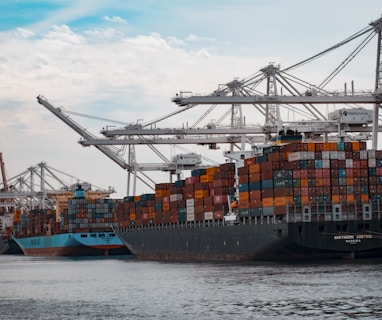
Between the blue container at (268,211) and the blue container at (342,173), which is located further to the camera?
the blue container at (268,211)

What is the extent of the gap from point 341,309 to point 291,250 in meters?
27.9

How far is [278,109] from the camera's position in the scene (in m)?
76.8

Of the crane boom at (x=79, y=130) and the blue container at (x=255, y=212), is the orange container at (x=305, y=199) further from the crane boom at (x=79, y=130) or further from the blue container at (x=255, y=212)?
the crane boom at (x=79, y=130)

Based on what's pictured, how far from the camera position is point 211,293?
146 ft

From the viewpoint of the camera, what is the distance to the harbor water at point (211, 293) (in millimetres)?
37281

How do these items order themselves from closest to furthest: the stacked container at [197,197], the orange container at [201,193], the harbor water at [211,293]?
1. the harbor water at [211,293]
2. the stacked container at [197,197]
3. the orange container at [201,193]

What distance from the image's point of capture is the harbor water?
1468 inches

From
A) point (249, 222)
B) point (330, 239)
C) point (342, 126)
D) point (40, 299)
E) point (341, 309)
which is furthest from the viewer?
point (342, 126)

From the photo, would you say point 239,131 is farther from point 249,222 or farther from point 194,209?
point 249,222

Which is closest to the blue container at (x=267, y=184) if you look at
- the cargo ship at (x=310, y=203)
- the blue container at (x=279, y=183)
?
the cargo ship at (x=310, y=203)

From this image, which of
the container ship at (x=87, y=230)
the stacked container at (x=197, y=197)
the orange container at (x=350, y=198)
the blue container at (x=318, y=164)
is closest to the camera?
the blue container at (x=318, y=164)

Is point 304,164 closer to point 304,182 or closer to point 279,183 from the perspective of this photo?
point 304,182


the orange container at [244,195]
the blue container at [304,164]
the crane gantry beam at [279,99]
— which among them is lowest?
the orange container at [244,195]

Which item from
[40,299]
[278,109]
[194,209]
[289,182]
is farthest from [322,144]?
[40,299]
